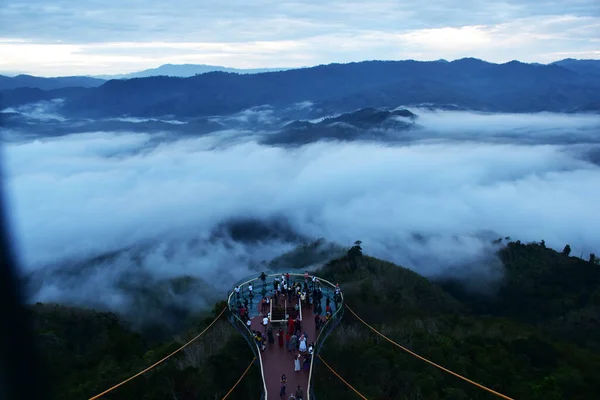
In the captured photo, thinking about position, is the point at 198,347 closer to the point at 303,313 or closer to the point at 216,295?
the point at 303,313

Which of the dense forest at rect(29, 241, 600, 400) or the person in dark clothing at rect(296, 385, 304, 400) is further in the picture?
the dense forest at rect(29, 241, 600, 400)

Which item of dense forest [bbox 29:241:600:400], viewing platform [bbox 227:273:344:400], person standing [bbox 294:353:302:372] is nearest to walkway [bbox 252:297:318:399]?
viewing platform [bbox 227:273:344:400]

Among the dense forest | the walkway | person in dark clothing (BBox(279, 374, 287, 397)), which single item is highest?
person in dark clothing (BBox(279, 374, 287, 397))

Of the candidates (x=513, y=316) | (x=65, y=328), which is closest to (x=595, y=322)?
(x=513, y=316)

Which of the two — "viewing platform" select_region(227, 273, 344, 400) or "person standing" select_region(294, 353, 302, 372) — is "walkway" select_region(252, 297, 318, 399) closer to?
"viewing platform" select_region(227, 273, 344, 400)

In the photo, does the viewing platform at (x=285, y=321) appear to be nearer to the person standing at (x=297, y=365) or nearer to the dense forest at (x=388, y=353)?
the person standing at (x=297, y=365)

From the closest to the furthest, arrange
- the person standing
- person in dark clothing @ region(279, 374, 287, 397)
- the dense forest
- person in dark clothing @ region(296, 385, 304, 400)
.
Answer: person in dark clothing @ region(296, 385, 304, 400) → person in dark clothing @ region(279, 374, 287, 397) → the person standing → the dense forest

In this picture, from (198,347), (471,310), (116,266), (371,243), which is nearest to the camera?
(198,347)
